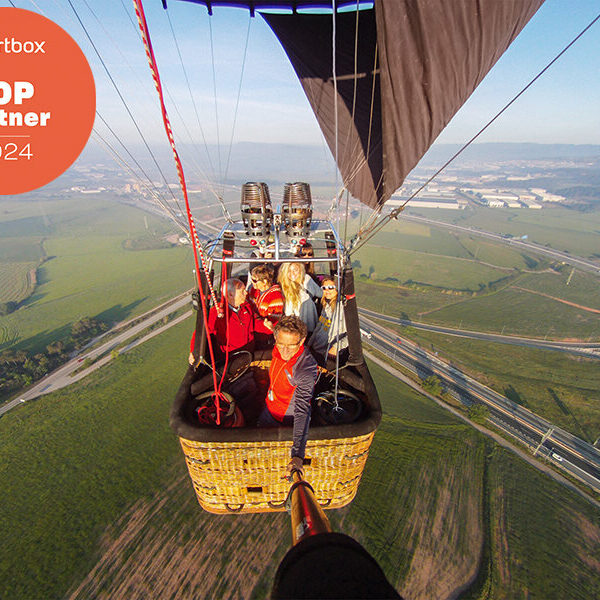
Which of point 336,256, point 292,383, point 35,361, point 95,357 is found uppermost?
point 336,256

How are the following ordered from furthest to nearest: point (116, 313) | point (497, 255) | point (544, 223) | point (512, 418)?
point (544, 223) < point (497, 255) < point (116, 313) < point (512, 418)

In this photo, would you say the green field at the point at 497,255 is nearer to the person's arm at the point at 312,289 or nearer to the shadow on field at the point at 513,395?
the shadow on field at the point at 513,395

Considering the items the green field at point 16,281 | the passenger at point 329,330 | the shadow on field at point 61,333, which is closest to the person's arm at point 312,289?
the passenger at point 329,330

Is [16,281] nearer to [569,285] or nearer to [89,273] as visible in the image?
[89,273]

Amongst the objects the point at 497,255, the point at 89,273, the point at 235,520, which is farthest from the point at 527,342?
the point at 89,273

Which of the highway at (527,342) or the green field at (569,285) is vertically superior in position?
the green field at (569,285)

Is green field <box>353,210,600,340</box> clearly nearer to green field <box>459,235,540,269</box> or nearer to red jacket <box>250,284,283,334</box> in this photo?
green field <box>459,235,540,269</box>
